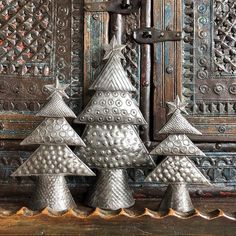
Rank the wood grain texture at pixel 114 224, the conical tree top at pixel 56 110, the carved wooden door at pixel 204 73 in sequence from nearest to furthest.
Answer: the wood grain texture at pixel 114 224
the conical tree top at pixel 56 110
the carved wooden door at pixel 204 73

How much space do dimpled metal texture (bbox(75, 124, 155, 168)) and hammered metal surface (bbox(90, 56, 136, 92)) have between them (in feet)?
0.29

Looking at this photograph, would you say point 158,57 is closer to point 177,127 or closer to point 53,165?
point 177,127

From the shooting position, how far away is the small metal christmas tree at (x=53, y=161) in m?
0.95

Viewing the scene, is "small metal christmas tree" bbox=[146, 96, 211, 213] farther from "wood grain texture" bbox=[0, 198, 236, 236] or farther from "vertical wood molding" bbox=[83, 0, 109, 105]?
"vertical wood molding" bbox=[83, 0, 109, 105]

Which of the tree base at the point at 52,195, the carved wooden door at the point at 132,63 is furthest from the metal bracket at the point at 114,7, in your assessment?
the tree base at the point at 52,195

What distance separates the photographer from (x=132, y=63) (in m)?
1.12

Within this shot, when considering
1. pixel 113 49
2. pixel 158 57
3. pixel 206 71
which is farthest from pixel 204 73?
pixel 113 49

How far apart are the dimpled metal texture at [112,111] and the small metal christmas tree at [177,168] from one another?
0.28 ft

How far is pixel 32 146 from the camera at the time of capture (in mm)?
1101

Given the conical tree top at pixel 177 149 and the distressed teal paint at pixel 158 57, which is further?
the distressed teal paint at pixel 158 57

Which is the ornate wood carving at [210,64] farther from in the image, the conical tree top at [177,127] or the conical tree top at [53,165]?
the conical tree top at [53,165]

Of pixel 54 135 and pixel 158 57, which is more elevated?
pixel 158 57

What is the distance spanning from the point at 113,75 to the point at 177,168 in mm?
259

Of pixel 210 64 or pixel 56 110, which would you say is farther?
pixel 210 64
